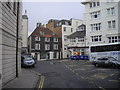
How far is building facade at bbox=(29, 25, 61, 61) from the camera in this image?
48781 millimetres

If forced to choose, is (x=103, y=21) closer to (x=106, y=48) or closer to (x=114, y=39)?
(x=114, y=39)

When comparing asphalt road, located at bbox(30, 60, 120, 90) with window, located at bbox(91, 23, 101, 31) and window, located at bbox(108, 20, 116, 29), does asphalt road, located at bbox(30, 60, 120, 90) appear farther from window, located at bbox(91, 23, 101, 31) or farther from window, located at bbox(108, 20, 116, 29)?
window, located at bbox(91, 23, 101, 31)

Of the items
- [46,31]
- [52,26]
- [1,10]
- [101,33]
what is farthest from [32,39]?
[1,10]

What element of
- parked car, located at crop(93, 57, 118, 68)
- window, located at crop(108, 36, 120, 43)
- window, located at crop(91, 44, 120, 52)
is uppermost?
window, located at crop(108, 36, 120, 43)

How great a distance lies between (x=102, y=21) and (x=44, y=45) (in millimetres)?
22827

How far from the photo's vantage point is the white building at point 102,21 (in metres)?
33.7

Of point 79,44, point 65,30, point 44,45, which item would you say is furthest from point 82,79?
point 65,30

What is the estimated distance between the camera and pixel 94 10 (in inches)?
1487

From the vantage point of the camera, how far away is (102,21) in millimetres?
35969

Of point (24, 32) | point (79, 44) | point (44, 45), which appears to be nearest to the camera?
point (79, 44)

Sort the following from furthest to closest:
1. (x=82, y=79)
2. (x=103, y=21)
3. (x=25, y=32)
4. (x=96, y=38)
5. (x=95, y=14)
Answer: (x=25, y=32) < (x=95, y=14) < (x=96, y=38) < (x=103, y=21) < (x=82, y=79)

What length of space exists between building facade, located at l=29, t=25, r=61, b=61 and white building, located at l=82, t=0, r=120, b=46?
714 inches

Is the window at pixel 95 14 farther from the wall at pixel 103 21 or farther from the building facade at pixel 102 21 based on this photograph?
the wall at pixel 103 21

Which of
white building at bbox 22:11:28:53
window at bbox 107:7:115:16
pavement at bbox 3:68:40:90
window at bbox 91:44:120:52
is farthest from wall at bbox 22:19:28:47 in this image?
pavement at bbox 3:68:40:90
